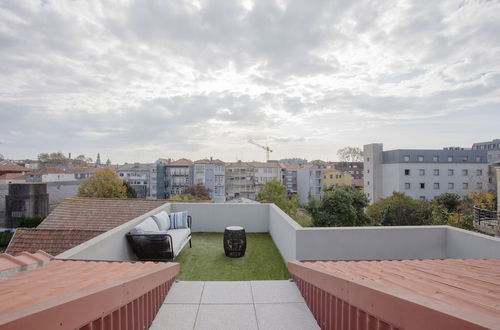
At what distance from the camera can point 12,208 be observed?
23297 mm

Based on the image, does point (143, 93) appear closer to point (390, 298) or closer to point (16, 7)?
point (16, 7)

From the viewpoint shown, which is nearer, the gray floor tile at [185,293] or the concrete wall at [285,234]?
the gray floor tile at [185,293]

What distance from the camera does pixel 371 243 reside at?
184 inches

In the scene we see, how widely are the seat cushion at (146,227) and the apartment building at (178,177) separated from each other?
163 ft

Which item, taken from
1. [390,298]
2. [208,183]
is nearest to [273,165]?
[208,183]

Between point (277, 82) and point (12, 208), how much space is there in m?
24.5

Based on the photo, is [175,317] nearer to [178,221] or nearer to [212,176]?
[178,221]

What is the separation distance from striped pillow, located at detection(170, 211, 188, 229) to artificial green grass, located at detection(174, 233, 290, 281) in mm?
480

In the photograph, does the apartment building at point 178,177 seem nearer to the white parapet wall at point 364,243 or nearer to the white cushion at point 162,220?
the white cushion at point 162,220

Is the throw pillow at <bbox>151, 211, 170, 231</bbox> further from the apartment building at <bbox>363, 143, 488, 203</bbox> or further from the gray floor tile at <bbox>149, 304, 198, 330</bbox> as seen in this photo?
the apartment building at <bbox>363, 143, 488, 203</bbox>

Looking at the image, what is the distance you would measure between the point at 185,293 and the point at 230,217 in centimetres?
423

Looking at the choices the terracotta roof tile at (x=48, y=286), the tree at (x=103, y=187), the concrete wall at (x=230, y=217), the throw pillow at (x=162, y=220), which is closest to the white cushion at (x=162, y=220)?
the throw pillow at (x=162, y=220)

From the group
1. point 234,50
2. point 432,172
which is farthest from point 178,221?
point 432,172

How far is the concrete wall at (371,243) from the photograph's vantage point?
4395 millimetres
